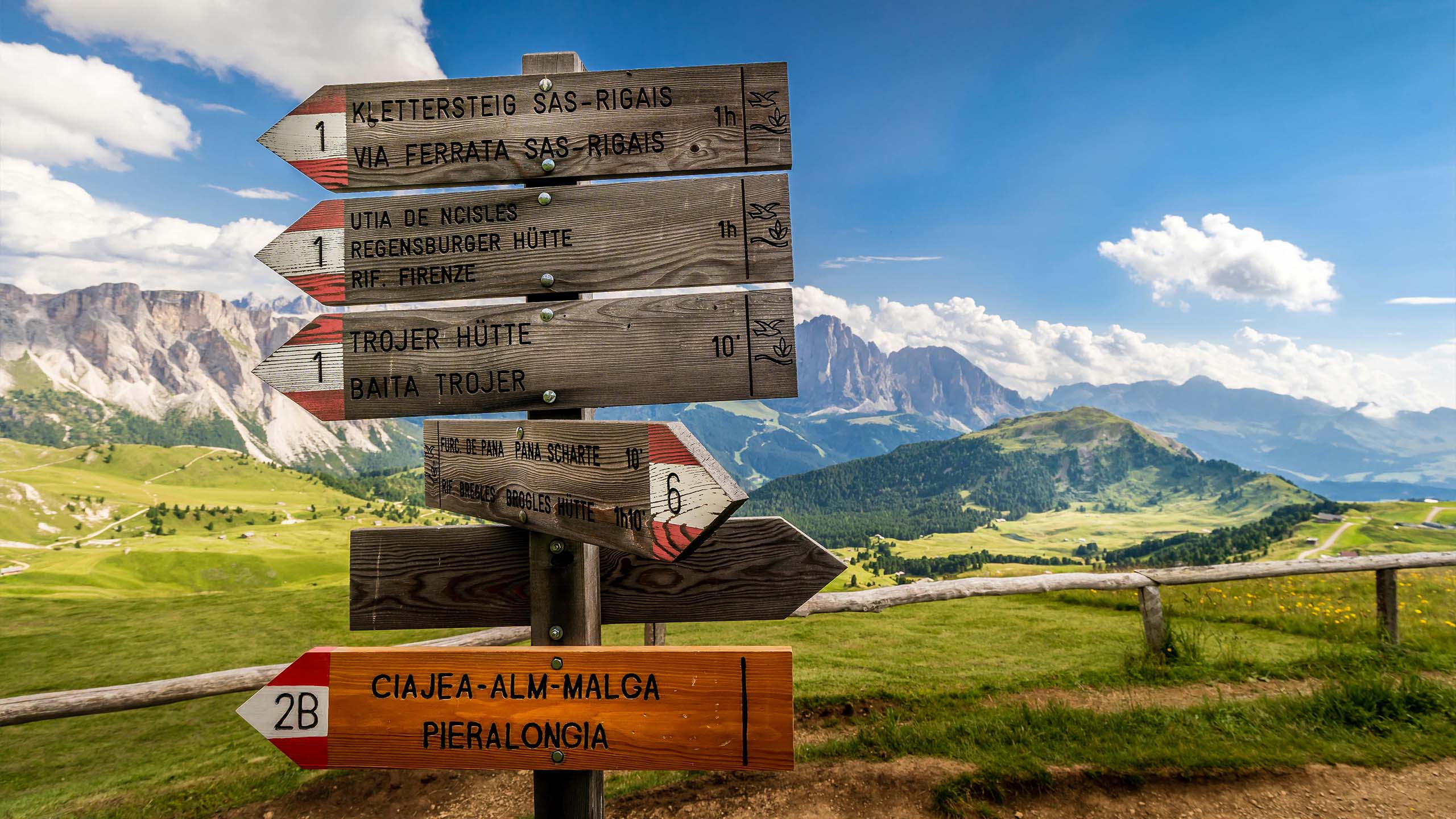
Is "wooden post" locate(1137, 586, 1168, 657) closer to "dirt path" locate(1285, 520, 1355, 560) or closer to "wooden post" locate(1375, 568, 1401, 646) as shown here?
"wooden post" locate(1375, 568, 1401, 646)

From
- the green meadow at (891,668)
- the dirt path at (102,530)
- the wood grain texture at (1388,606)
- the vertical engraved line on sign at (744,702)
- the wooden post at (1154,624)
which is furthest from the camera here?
the dirt path at (102,530)

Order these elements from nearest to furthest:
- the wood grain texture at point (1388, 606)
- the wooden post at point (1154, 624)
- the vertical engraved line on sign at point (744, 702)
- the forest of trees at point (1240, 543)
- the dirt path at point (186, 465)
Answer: the vertical engraved line on sign at point (744, 702) → the wooden post at point (1154, 624) → the wood grain texture at point (1388, 606) → the forest of trees at point (1240, 543) → the dirt path at point (186, 465)

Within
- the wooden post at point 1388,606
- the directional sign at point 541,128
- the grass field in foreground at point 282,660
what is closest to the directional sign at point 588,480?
the directional sign at point 541,128

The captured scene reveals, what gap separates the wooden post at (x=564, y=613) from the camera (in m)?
2.75

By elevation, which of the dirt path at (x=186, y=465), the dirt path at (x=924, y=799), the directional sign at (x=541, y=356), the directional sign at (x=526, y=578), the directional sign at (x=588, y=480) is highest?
the directional sign at (x=541, y=356)

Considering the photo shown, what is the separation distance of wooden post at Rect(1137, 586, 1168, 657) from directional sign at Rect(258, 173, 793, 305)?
261 inches

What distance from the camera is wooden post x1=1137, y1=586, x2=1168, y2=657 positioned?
6.82 m

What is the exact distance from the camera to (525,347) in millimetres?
2859

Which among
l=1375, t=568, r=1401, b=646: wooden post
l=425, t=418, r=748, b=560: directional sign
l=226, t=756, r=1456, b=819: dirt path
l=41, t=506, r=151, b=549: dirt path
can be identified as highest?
l=425, t=418, r=748, b=560: directional sign

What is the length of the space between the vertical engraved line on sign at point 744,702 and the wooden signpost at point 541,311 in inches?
26.3

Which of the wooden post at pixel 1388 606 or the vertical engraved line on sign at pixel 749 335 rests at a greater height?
the vertical engraved line on sign at pixel 749 335

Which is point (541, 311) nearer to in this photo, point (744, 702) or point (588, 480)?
point (588, 480)

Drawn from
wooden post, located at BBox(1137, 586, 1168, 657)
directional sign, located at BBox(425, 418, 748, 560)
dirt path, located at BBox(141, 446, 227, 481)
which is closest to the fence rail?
wooden post, located at BBox(1137, 586, 1168, 657)

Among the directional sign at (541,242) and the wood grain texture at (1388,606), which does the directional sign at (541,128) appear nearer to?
the directional sign at (541,242)
